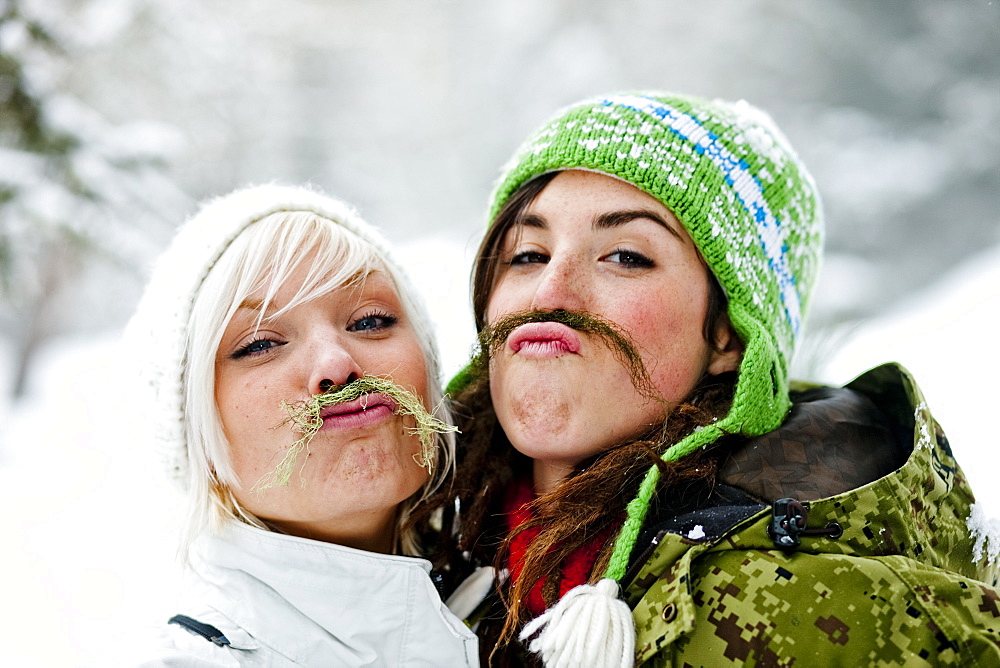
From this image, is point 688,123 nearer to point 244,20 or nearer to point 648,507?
point 648,507

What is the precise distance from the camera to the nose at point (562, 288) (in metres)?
1.86

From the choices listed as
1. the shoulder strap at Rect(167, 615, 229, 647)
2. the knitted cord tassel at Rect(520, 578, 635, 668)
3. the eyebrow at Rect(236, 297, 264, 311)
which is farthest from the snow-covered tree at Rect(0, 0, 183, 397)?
the knitted cord tassel at Rect(520, 578, 635, 668)

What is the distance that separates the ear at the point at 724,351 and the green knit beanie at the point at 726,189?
0.13ft

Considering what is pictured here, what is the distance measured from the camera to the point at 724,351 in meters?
2.03

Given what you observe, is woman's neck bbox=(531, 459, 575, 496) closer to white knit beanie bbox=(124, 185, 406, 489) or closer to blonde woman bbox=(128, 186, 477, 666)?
blonde woman bbox=(128, 186, 477, 666)

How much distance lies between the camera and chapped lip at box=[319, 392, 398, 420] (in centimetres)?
178

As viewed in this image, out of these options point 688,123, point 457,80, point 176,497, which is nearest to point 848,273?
point 457,80

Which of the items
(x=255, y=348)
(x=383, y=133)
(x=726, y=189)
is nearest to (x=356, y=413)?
(x=255, y=348)

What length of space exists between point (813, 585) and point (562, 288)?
32.3 inches

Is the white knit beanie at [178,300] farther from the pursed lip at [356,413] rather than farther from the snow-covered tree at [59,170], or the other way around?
the snow-covered tree at [59,170]

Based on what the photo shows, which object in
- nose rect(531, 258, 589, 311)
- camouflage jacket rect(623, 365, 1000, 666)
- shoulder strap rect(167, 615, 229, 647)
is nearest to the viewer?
camouflage jacket rect(623, 365, 1000, 666)

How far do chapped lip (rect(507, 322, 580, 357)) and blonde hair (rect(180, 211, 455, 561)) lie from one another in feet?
1.01

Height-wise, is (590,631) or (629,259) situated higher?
(629,259)

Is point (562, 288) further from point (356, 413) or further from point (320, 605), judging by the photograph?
point (320, 605)
